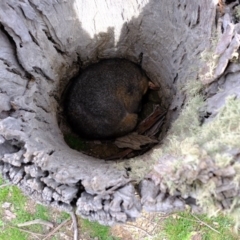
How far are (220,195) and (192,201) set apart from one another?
127mm

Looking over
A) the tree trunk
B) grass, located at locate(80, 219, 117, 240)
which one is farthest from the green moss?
the tree trunk

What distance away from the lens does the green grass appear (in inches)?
92.4

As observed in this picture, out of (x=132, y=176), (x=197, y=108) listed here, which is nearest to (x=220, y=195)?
(x=132, y=176)

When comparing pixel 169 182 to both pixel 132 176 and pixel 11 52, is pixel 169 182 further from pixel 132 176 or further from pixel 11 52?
pixel 11 52

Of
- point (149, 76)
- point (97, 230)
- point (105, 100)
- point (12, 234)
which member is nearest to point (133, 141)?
point (105, 100)

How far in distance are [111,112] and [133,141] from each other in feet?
0.78

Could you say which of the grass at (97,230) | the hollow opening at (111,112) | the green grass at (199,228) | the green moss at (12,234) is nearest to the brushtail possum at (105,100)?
the hollow opening at (111,112)

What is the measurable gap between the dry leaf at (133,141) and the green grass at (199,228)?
0.59 m

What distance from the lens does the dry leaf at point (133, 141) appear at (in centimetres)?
220

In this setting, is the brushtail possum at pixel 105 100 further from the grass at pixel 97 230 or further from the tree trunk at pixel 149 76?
the grass at pixel 97 230

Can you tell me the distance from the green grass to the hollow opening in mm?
591

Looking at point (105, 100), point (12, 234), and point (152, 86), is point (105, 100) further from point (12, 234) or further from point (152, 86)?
point (12, 234)

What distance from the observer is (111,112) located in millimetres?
2193

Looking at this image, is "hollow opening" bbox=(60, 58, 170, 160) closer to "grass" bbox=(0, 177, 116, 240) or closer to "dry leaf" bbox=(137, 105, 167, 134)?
"dry leaf" bbox=(137, 105, 167, 134)
